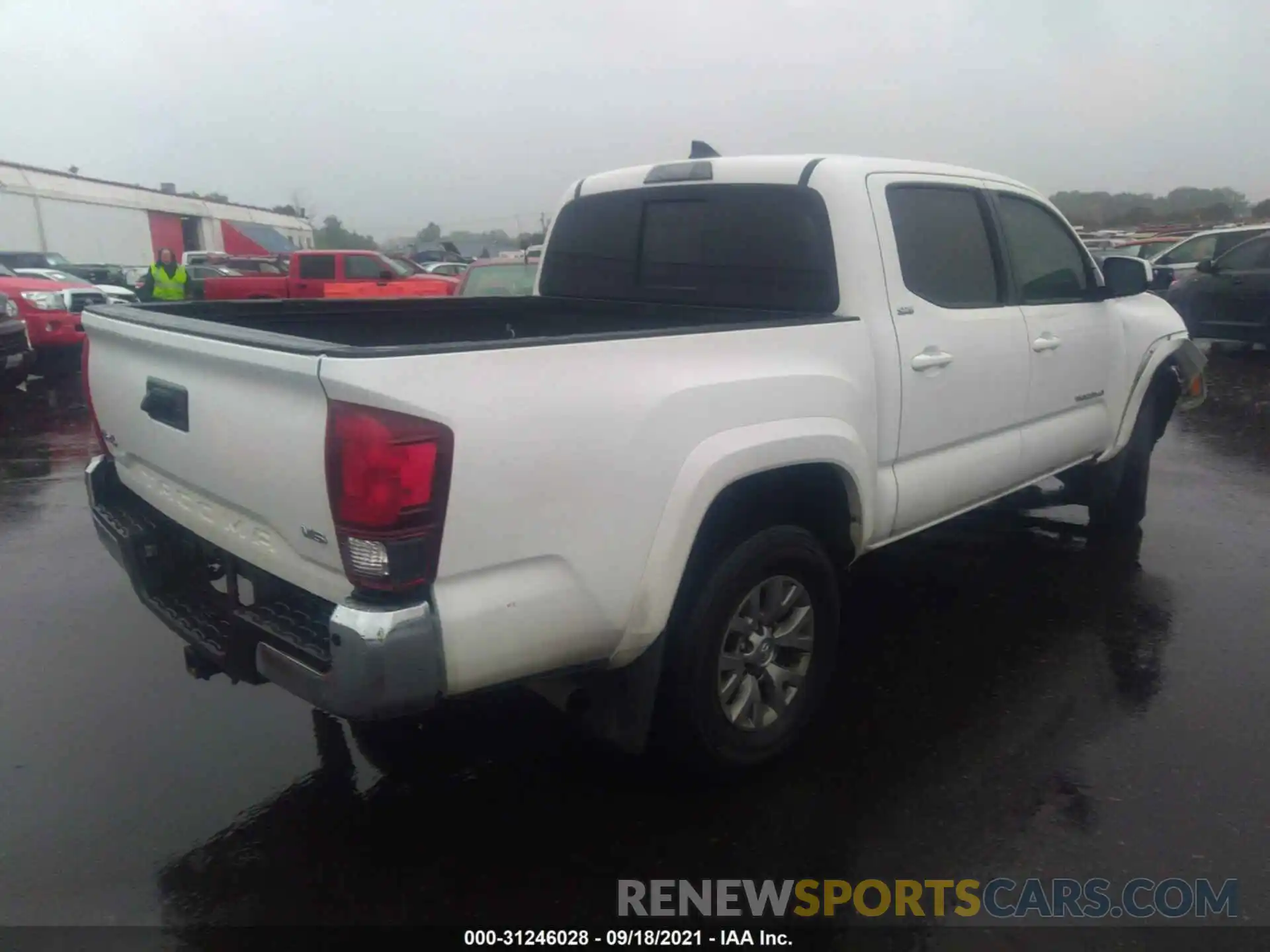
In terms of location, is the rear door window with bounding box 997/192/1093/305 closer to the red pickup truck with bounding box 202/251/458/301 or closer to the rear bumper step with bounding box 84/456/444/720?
the rear bumper step with bounding box 84/456/444/720

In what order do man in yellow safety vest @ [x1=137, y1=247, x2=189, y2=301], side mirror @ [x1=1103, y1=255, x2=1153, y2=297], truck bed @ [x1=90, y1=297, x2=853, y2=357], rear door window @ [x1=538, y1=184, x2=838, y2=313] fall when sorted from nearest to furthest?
truck bed @ [x1=90, y1=297, x2=853, y2=357] < rear door window @ [x1=538, y1=184, x2=838, y2=313] < side mirror @ [x1=1103, y1=255, x2=1153, y2=297] < man in yellow safety vest @ [x1=137, y1=247, x2=189, y2=301]

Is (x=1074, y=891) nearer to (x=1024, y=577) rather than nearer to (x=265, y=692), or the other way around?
(x=1024, y=577)

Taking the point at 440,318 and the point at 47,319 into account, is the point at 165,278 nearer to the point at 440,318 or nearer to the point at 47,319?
the point at 47,319

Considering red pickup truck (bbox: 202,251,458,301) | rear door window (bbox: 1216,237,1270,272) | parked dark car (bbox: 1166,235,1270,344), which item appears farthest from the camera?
red pickup truck (bbox: 202,251,458,301)

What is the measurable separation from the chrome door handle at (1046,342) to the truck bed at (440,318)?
139 cm

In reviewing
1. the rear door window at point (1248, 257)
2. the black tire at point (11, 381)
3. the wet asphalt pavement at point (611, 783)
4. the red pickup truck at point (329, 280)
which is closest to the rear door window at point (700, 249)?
the wet asphalt pavement at point (611, 783)

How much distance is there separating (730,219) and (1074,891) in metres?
2.59

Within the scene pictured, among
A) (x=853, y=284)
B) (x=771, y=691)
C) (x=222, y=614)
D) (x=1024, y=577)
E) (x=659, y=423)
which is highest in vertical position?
(x=853, y=284)

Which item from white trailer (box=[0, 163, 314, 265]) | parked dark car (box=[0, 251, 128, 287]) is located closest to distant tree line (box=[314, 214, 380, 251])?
white trailer (box=[0, 163, 314, 265])

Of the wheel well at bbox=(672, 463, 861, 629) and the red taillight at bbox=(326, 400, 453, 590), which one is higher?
the red taillight at bbox=(326, 400, 453, 590)

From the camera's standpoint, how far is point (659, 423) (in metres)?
2.66

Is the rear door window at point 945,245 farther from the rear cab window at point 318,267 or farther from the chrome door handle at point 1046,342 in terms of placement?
the rear cab window at point 318,267

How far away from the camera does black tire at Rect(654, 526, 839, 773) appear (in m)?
2.92

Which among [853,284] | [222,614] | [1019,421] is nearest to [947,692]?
[1019,421]
